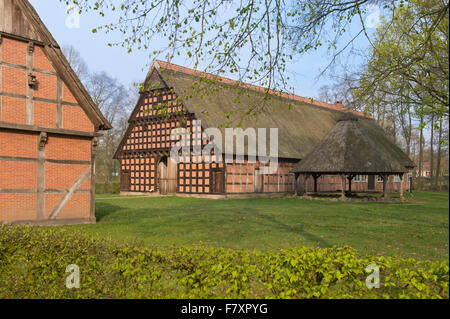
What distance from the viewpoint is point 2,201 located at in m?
11.3

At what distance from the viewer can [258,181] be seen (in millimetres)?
27297

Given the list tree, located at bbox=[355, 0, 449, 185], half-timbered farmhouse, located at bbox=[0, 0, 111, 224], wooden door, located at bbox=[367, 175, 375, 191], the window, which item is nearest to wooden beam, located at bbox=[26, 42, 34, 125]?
half-timbered farmhouse, located at bbox=[0, 0, 111, 224]

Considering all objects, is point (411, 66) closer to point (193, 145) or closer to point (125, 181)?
point (193, 145)

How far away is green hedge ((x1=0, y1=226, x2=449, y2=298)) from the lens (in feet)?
12.7

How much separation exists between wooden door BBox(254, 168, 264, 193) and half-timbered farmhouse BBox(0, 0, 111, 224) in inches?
612

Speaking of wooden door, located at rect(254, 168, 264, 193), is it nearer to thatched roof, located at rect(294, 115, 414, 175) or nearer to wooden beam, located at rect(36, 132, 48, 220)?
thatched roof, located at rect(294, 115, 414, 175)

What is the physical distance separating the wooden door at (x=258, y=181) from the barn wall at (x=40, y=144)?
51.0 feet

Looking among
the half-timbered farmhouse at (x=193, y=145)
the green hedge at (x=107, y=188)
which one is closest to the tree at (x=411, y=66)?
the half-timbered farmhouse at (x=193, y=145)

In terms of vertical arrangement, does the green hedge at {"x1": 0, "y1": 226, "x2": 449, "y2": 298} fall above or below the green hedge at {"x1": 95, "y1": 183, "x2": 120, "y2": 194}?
above

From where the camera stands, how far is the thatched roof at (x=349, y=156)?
2377cm

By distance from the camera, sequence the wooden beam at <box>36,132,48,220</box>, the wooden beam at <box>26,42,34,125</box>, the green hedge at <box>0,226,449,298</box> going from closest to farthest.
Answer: the green hedge at <box>0,226,449,298</box>, the wooden beam at <box>26,42,34,125</box>, the wooden beam at <box>36,132,48,220</box>

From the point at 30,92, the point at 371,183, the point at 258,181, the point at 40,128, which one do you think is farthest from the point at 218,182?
the point at 371,183
